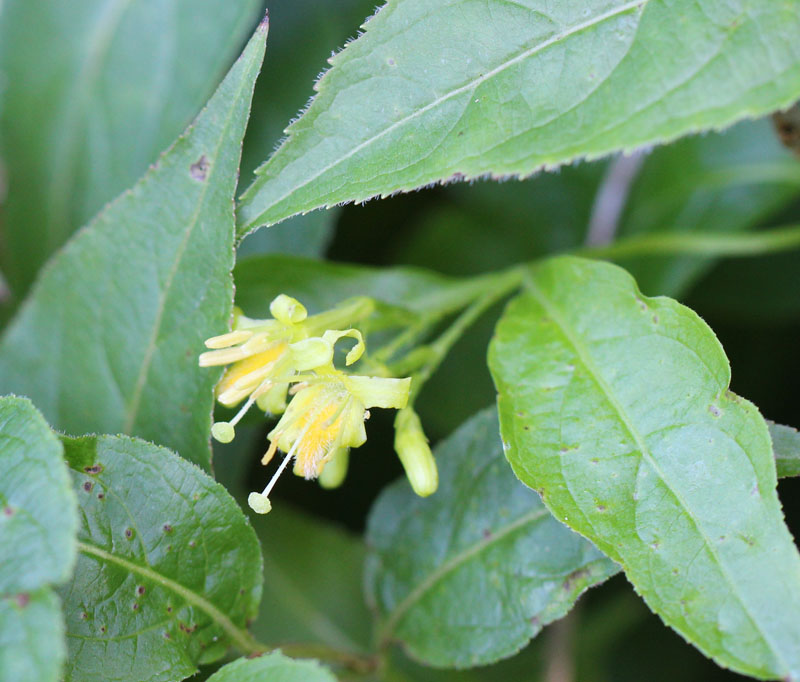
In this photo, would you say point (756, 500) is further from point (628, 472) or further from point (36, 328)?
point (36, 328)

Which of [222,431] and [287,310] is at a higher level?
[287,310]

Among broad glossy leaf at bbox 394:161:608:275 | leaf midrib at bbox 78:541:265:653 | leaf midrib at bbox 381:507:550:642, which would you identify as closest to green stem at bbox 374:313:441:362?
leaf midrib at bbox 381:507:550:642

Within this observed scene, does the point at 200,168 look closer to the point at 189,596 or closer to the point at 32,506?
the point at 32,506

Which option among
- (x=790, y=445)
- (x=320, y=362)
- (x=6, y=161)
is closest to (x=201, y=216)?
(x=320, y=362)

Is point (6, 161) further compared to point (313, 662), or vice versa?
point (6, 161)

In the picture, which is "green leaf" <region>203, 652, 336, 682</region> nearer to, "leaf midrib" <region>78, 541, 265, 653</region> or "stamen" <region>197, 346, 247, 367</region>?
"leaf midrib" <region>78, 541, 265, 653</region>

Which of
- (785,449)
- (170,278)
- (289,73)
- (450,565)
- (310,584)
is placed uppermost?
(289,73)

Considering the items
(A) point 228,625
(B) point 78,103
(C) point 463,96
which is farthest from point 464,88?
(B) point 78,103
